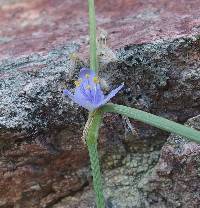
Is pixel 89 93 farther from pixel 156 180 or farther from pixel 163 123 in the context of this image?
pixel 156 180

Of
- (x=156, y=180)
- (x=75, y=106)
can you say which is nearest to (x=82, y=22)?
(x=75, y=106)

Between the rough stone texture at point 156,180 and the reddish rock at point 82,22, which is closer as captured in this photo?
the rough stone texture at point 156,180

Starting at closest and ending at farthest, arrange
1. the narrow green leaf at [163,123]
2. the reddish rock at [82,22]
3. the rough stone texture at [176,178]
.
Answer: the narrow green leaf at [163,123], the rough stone texture at [176,178], the reddish rock at [82,22]

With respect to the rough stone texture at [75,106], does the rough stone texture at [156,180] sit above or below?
below

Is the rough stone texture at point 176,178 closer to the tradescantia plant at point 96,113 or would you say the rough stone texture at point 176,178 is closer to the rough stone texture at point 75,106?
the rough stone texture at point 75,106

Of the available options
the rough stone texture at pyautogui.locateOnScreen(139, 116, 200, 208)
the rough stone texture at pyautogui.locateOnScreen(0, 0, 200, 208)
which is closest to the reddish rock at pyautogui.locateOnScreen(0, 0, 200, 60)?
the rough stone texture at pyautogui.locateOnScreen(0, 0, 200, 208)

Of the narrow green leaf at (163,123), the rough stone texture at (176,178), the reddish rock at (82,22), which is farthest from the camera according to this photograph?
the reddish rock at (82,22)

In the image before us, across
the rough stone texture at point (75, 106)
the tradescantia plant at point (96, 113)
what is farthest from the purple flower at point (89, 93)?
the rough stone texture at point (75, 106)

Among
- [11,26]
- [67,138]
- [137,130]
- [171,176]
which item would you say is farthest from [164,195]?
[11,26]
